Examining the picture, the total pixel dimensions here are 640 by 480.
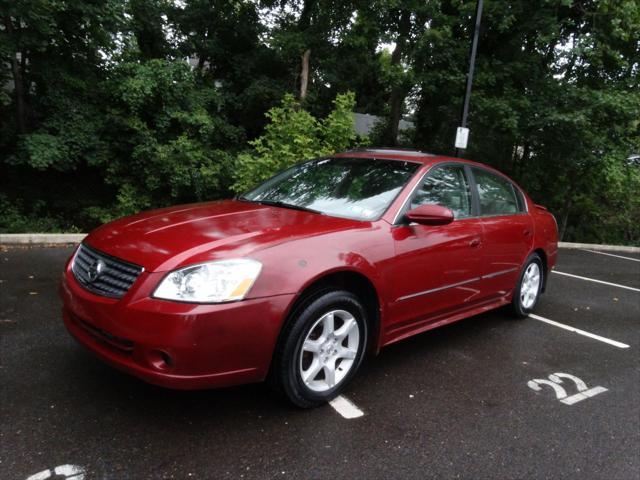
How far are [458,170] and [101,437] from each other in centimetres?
314

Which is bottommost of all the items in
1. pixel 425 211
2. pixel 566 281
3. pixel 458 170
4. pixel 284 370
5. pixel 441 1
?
pixel 566 281

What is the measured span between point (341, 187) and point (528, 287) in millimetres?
2518

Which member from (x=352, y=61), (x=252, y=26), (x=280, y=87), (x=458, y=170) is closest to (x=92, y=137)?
(x=280, y=87)

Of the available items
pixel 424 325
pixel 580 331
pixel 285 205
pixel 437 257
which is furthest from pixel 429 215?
pixel 580 331

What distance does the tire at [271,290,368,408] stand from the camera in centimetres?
256

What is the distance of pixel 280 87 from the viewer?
14.4 m

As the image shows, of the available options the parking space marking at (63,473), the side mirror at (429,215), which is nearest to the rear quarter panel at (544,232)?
the side mirror at (429,215)

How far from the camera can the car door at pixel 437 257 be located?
3160mm

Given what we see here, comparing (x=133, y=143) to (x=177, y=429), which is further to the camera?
(x=133, y=143)

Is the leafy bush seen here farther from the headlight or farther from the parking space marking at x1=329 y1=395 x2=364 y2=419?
the headlight

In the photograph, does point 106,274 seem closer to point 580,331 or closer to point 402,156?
point 402,156

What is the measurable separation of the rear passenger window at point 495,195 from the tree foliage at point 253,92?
3.97m

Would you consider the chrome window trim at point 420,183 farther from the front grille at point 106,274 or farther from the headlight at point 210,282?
the front grille at point 106,274

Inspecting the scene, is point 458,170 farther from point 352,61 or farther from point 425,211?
point 352,61
